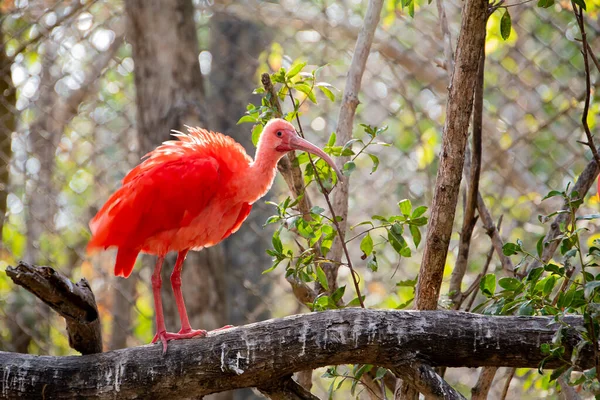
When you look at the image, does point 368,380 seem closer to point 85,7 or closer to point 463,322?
point 463,322

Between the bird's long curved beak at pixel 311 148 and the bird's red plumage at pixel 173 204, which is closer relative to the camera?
the bird's long curved beak at pixel 311 148

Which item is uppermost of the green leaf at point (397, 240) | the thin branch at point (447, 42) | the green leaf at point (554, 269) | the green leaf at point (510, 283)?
the thin branch at point (447, 42)

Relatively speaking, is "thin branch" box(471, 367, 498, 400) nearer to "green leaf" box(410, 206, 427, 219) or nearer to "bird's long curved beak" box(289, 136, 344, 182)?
"green leaf" box(410, 206, 427, 219)

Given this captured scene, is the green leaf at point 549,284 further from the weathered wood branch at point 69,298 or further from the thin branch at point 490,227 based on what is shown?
the weathered wood branch at point 69,298

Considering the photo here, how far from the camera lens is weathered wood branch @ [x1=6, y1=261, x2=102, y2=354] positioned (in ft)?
6.97

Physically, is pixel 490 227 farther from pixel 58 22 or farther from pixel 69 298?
pixel 58 22

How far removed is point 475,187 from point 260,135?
774 mm

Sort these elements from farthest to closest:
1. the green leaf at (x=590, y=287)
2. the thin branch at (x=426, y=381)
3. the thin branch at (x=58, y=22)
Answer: the thin branch at (x=58, y=22)
the thin branch at (x=426, y=381)
the green leaf at (x=590, y=287)

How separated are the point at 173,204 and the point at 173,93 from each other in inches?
52.0

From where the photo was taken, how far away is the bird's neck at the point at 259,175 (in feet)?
9.36

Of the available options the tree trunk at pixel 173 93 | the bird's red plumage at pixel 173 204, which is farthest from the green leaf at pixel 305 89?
the tree trunk at pixel 173 93

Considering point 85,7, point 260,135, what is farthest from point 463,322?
point 85,7

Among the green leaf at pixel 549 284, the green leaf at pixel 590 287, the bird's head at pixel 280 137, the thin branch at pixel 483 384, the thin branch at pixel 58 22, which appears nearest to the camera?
the green leaf at pixel 590 287

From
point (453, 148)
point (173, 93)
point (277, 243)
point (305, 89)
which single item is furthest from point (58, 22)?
point (453, 148)
